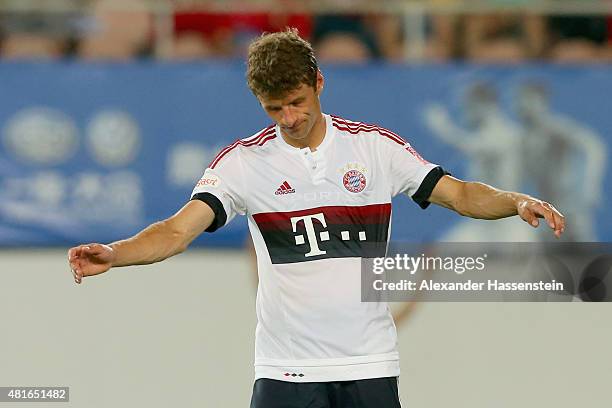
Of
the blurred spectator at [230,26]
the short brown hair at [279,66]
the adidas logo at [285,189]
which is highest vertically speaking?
the blurred spectator at [230,26]

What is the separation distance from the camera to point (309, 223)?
14.0ft

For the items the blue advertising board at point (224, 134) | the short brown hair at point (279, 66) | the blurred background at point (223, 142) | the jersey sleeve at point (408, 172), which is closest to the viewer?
the short brown hair at point (279, 66)

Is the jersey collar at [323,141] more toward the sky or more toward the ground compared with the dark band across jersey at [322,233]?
more toward the sky

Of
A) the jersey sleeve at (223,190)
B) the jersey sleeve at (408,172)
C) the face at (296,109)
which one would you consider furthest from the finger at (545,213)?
the jersey sleeve at (223,190)

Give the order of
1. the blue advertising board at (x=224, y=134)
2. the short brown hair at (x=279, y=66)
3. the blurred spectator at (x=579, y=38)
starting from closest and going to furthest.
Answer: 1. the short brown hair at (x=279, y=66)
2. the blue advertising board at (x=224, y=134)
3. the blurred spectator at (x=579, y=38)

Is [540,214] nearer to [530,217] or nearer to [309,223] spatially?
[530,217]

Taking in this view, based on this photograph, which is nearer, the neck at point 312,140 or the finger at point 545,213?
the finger at point 545,213

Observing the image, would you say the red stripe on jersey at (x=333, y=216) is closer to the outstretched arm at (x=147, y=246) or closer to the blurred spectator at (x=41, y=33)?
the outstretched arm at (x=147, y=246)

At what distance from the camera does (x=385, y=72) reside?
319 inches

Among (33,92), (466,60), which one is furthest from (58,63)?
(466,60)

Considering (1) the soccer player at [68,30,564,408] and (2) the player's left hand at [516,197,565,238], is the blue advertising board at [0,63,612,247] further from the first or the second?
(2) the player's left hand at [516,197,565,238]

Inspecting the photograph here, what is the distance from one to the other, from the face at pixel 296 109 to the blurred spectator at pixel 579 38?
4451 mm

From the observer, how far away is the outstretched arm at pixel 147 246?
12.5 ft

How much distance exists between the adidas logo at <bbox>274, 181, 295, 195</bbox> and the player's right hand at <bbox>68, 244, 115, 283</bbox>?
723 millimetres
